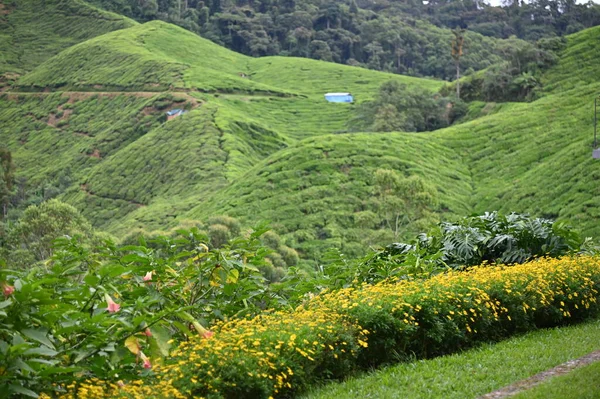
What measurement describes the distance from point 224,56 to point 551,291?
99.9 meters

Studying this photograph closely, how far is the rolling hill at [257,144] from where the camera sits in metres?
41.9

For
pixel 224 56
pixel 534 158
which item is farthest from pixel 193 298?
pixel 224 56

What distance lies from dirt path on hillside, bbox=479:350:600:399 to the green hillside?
105885mm

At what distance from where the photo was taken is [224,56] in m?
105

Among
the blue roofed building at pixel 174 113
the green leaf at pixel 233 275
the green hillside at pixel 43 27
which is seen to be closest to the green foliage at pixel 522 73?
the blue roofed building at pixel 174 113

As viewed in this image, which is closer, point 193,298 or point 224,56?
point 193,298

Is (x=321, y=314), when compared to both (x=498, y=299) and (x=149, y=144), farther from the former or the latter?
(x=149, y=144)

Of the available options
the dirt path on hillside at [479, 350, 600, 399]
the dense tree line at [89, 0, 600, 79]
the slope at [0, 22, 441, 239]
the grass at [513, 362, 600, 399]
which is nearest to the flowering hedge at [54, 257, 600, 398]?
the dirt path on hillside at [479, 350, 600, 399]

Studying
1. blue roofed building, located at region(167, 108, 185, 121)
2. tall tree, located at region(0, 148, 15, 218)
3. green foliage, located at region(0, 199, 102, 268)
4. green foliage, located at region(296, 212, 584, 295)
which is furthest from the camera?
blue roofed building, located at region(167, 108, 185, 121)

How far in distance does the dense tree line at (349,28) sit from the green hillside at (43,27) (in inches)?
270

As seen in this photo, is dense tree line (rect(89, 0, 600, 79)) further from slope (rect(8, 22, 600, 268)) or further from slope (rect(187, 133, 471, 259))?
slope (rect(187, 133, 471, 259))

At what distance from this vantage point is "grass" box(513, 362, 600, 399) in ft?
18.3

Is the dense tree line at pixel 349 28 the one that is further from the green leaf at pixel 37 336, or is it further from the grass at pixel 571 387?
the green leaf at pixel 37 336

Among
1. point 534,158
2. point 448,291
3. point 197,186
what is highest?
point 448,291
